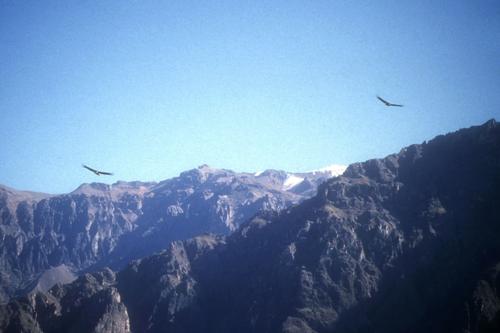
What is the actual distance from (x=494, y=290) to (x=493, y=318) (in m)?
13.3

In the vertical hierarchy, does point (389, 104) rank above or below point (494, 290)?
above

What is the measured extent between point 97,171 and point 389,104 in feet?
186

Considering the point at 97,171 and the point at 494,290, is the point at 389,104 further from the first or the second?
the point at 494,290

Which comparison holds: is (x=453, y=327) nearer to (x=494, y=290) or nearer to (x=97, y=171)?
(x=494, y=290)

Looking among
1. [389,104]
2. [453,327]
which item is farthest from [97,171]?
[453,327]

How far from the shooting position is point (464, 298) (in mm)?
199625

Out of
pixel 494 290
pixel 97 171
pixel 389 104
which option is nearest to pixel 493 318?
pixel 494 290

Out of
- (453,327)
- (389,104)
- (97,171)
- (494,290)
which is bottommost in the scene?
(453,327)

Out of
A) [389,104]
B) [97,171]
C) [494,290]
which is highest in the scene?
[389,104]

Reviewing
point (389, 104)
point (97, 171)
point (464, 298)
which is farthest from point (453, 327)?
point (97, 171)

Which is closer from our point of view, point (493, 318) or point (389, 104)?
point (389, 104)

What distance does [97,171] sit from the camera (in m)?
81.5

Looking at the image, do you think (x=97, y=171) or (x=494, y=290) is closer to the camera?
(x=97, y=171)

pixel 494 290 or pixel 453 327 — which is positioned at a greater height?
pixel 494 290
